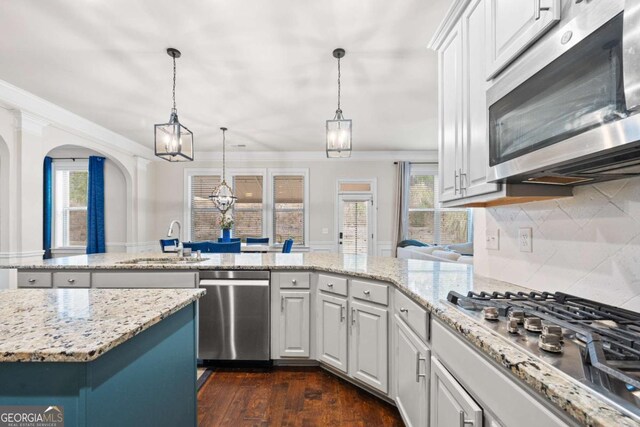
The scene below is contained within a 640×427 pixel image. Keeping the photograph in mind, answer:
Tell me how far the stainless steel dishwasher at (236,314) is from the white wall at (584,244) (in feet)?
5.87

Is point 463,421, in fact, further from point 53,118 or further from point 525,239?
point 53,118

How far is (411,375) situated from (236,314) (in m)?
1.52

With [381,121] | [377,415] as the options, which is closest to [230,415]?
[377,415]

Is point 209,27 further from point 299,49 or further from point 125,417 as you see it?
point 125,417

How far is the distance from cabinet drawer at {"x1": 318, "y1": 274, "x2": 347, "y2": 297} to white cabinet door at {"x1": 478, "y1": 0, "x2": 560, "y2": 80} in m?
1.57

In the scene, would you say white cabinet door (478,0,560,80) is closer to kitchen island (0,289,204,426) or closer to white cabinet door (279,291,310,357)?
kitchen island (0,289,204,426)

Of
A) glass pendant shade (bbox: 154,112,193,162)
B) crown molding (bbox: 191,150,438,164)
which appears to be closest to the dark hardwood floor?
glass pendant shade (bbox: 154,112,193,162)

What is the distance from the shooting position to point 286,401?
2.23m

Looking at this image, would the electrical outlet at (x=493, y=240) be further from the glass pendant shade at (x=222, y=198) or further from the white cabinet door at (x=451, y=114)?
the glass pendant shade at (x=222, y=198)

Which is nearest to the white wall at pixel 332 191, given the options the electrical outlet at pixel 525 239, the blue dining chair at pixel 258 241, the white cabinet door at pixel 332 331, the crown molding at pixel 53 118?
the blue dining chair at pixel 258 241

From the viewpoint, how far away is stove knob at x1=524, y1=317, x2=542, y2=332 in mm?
949

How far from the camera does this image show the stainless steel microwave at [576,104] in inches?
28.7

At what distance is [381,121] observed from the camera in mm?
4848

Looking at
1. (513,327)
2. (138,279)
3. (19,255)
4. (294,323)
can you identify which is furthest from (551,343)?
(19,255)
